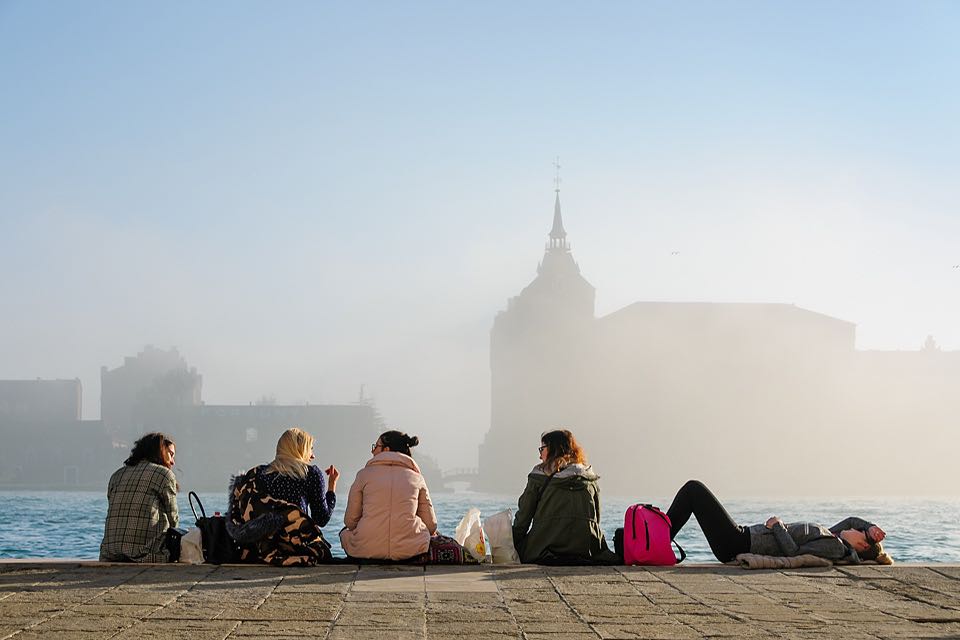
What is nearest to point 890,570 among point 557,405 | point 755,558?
point 755,558

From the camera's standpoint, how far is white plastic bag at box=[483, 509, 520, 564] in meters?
6.03

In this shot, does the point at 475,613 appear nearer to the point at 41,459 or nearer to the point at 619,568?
the point at 619,568

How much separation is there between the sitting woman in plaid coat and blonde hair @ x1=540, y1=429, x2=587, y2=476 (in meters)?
1.89

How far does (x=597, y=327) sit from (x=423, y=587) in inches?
3220

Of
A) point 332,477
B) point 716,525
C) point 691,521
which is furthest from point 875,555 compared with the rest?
point 691,521

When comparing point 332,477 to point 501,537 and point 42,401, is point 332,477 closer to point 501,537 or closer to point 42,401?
point 501,537

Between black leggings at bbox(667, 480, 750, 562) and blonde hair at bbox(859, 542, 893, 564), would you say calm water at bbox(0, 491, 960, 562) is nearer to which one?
black leggings at bbox(667, 480, 750, 562)

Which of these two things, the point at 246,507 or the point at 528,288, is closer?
the point at 246,507

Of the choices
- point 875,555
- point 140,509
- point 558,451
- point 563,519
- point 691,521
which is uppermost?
point 558,451

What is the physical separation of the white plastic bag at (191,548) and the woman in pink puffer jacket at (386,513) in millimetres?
715

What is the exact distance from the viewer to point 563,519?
5.93m

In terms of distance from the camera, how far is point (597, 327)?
283 ft

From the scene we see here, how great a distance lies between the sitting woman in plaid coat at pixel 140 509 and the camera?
18.6 ft

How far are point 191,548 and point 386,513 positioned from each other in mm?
985
